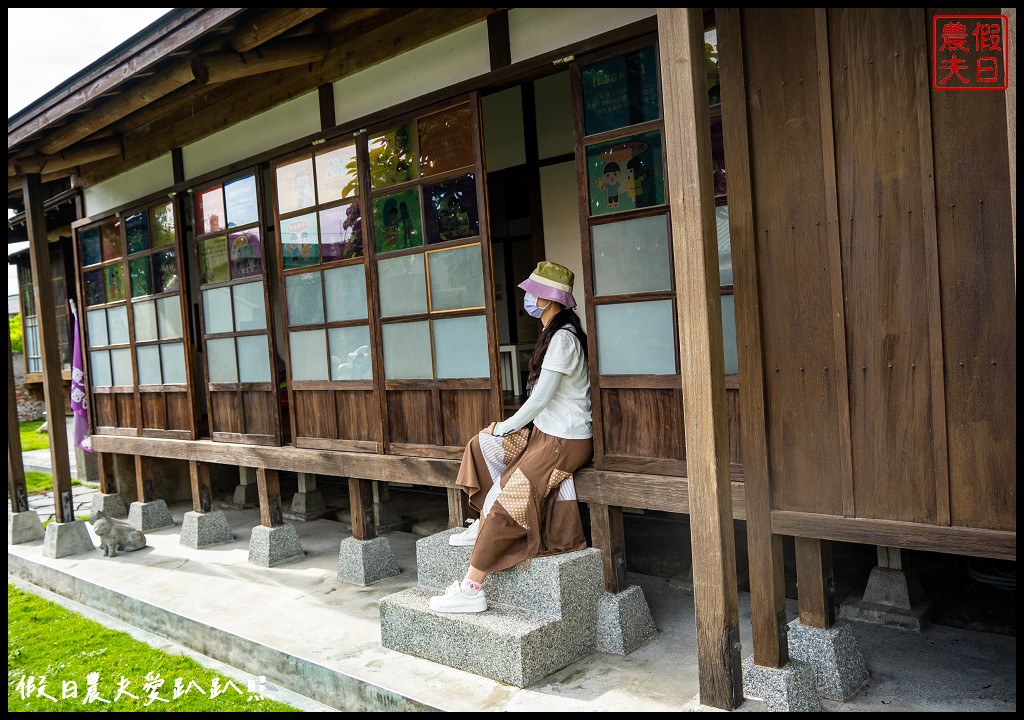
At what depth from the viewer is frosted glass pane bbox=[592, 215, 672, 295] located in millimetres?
4488

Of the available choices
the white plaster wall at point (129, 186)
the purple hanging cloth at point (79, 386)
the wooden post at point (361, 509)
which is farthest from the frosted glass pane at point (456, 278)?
the purple hanging cloth at point (79, 386)

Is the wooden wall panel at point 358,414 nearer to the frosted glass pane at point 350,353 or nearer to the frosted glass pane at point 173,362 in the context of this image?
the frosted glass pane at point 350,353

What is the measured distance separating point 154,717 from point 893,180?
436 cm

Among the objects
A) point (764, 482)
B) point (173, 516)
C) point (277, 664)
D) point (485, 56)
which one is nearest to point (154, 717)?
point (277, 664)

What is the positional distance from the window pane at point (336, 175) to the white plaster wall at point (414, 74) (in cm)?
25

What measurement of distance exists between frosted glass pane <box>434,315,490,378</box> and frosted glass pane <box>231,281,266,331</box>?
7.06ft

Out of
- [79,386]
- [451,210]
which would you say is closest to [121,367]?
[79,386]

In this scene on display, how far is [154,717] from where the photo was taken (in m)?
4.32

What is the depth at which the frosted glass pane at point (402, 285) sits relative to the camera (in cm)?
579

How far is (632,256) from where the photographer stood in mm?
4598

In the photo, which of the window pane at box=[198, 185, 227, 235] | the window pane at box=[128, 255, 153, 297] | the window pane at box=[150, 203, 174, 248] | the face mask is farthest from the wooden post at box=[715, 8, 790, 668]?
the window pane at box=[128, 255, 153, 297]

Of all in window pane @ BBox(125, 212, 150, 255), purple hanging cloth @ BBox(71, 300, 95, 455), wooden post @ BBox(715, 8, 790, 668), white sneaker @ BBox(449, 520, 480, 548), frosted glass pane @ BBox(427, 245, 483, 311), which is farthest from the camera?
purple hanging cloth @ BBox(71, 300, 95, 455)

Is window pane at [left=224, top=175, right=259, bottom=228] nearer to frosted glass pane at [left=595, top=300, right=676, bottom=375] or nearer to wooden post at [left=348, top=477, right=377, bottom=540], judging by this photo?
wooden post at [left=348, top=477, right=377, bottom=540]

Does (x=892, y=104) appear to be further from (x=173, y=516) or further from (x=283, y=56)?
(x=173, y=516)
